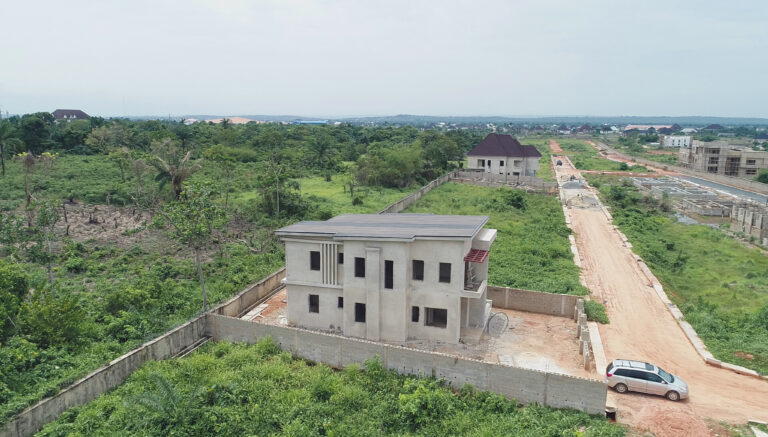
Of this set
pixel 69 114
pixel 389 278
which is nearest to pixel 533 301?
pixel 389 278

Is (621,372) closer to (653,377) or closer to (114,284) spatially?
(653,377)

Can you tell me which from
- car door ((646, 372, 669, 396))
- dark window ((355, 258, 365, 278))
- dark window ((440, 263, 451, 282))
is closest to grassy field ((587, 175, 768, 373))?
car door ((646, 372, 669, 396))

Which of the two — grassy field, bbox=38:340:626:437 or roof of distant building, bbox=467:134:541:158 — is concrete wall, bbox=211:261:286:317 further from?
roof of distant building, bbox=467:134:541:158

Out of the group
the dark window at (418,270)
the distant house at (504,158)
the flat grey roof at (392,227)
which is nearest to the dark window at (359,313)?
the dark window at (418,270)

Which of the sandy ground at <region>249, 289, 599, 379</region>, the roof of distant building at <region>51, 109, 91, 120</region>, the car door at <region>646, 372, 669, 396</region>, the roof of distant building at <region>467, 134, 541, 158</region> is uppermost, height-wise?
the roof of distant building at <region>51, 109, 91, 120</region>

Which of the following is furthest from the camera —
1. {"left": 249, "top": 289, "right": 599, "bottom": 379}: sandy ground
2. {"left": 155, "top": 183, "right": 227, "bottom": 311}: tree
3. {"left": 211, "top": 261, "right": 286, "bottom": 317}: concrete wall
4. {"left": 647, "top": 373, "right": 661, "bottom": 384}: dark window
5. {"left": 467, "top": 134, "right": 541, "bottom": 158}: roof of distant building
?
{"left": 467, "top": 134, "right": 541, "bottom": 158}: roof of distant building

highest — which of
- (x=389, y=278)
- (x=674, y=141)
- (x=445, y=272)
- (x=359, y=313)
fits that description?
(x=674, y=141)

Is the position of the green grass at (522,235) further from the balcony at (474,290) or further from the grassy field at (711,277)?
the balcony at (474,290)
